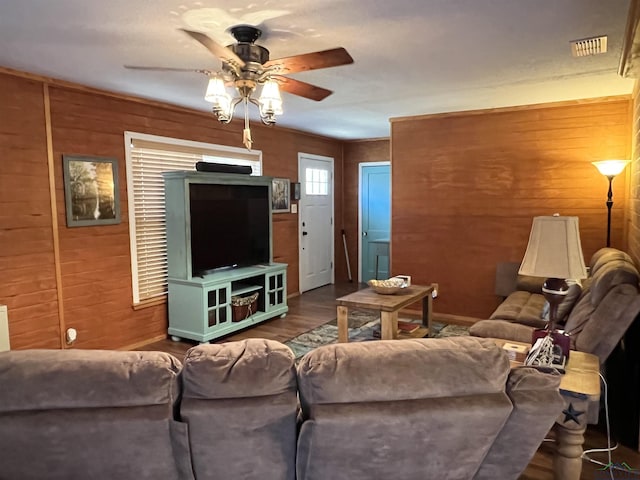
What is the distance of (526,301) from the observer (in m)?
3.80

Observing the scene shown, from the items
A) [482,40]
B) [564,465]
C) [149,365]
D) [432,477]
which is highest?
[482,40]

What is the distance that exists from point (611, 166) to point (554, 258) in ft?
8.31

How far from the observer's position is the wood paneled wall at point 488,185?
4.27m

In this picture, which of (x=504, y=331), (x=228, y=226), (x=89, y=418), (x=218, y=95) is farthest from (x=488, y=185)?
(x=89, y=418)

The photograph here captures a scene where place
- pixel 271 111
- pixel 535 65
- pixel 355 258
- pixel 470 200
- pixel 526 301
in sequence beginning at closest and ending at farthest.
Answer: pixel 271 111 → pixel 535 65 → pixel 526 301 → pixel 470 200 → pixel 355 258

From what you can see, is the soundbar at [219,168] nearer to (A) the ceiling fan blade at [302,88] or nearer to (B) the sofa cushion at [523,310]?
(A) the ceiling fan blade at [302,88]

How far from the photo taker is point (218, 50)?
222cm

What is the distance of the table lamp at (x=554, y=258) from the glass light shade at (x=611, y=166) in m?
2.40

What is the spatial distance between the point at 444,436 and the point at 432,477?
7.3 inches

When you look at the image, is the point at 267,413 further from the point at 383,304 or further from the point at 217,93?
the point at 383,304

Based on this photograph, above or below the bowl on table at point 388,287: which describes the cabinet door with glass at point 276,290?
below

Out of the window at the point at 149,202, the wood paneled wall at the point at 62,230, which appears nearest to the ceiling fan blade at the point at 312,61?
the wood paneled wall at the point at 62,230

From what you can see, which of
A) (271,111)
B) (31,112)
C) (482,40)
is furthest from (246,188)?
(482,40)

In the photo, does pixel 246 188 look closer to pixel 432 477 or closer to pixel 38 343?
pixel 38 343
